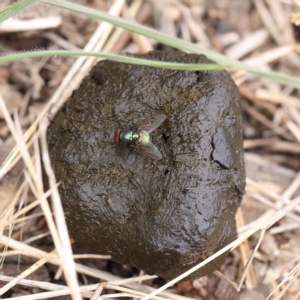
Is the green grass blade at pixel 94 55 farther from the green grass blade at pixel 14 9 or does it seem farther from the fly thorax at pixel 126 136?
the fly thorax at pixel 126 136

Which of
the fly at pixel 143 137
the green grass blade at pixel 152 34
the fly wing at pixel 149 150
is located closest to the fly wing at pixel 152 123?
the fly at pixel 143 137

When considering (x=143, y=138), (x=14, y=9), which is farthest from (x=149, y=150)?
(x=14, y=9)

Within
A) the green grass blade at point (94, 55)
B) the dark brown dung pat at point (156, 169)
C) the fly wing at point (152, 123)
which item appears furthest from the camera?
the fly wing at point (152, 123)

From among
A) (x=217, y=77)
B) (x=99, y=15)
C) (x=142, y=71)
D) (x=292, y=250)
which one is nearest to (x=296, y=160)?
(x=292, y=250)

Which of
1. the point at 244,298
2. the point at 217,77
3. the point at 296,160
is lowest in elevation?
the point at 244,298

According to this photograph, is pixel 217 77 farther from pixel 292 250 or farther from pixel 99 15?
pixel 292 250

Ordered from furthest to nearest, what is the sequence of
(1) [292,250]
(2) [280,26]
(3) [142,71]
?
(2) [280,26]
(1) [292,250]
(3) [142,71]

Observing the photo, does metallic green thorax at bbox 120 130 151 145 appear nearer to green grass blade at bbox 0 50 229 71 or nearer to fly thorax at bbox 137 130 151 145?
fly thorax at bbox 137 130 151 145

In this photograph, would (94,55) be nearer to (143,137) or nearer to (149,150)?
(143,137)
